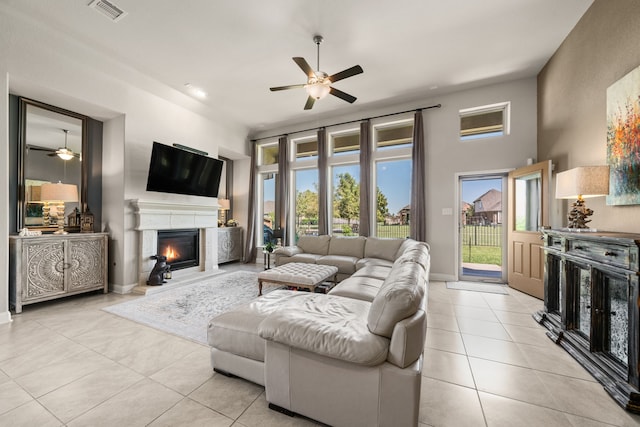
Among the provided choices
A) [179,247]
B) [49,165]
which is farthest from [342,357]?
[49,165]

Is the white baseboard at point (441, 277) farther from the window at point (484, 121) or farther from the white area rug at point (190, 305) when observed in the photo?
→ the white area rug at point (190, 305)

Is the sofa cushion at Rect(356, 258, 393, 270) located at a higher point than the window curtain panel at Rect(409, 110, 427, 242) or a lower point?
lower

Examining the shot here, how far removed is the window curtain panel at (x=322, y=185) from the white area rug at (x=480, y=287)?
2759mm

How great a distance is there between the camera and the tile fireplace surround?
429 cm

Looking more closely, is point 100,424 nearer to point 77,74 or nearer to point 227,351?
point 227,351

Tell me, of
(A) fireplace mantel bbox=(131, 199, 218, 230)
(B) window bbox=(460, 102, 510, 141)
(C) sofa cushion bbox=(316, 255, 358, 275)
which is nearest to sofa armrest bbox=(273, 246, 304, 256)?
(C) sofa cushion bbox=(316, 255, 358, 275)

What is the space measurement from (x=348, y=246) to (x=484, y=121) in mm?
3488

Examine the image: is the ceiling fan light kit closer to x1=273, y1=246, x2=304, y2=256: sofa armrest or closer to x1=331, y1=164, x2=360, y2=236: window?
x1=273, y1=246, x2=304, y2=256: sofa armrest

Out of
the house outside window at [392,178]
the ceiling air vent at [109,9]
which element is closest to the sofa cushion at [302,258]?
the house outside window at [392,178]

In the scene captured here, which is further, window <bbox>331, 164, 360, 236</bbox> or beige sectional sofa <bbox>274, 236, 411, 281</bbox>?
window <bbox>331, 164, 360, 236</bbox>

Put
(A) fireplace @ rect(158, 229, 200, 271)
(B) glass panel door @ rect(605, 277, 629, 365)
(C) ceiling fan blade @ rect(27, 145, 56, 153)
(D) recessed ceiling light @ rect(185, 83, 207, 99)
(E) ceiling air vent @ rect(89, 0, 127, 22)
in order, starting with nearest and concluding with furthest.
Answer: (B) glass panel door @ rect(605, 277, 629, 365) → (E) ceiling air vent @ rect(89, 0, 127, 22) → (C) ceiling fan blade @ rect(27, 145, 56, 153) → (D) recessed ceiling light @ rect(185, 83, 207, 99) → (A) fireplace @ rect(158, 229, 200, 271)

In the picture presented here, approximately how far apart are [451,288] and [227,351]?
3.85 meters

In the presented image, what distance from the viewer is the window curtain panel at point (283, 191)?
20.8ft

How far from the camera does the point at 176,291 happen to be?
409 cm
